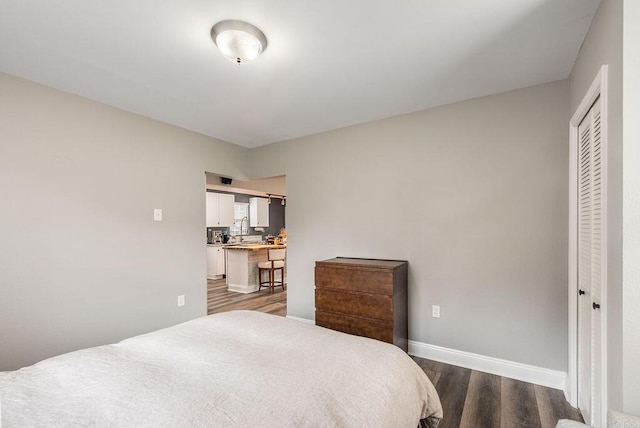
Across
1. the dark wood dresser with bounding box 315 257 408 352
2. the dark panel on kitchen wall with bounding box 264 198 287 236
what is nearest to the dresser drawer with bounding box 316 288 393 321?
the dark wood dresser with bounding box 315 257 408 352

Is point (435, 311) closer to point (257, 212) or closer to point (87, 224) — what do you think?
point (87, 224)

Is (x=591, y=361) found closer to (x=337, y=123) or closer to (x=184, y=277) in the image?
(x=337, y=123)

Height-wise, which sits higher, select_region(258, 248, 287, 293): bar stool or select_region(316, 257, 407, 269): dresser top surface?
select_region(316, 257, 407, 269): dresser top surface

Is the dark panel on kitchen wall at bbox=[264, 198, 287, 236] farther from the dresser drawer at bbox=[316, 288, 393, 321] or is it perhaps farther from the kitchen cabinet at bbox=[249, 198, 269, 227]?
the dresser drawer at bbox=[316, 288, 393, 321]

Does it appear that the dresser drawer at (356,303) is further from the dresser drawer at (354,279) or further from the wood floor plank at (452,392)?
the wood floor plank at (452,392)

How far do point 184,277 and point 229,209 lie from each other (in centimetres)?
383

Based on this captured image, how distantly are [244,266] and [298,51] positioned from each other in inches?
168

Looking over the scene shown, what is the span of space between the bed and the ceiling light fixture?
1669mm

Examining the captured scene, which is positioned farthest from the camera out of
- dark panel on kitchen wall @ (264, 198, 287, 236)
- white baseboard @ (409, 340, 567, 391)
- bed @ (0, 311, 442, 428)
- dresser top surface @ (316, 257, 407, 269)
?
dark panel on kitchen wall @ (264, 198, 287, 236)

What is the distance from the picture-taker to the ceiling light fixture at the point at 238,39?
163cm

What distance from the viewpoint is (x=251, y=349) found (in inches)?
59.3

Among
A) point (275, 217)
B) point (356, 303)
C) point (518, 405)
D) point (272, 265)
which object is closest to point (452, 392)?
point (518, 405)

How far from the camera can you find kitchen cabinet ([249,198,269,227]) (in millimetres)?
7676

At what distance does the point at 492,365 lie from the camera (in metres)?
2.50
